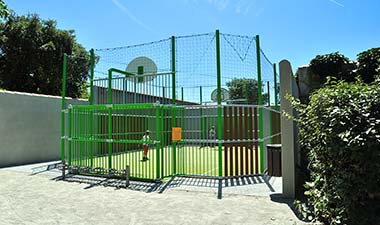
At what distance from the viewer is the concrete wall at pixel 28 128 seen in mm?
10406

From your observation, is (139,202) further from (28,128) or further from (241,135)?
(28,128)

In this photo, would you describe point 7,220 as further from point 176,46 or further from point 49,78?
point 49,78

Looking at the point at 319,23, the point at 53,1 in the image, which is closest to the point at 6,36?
the point at 53,1

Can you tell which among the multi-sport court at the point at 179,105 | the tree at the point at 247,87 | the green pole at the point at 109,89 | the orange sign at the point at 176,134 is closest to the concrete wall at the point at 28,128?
the multi-sport court at the point at 179,105

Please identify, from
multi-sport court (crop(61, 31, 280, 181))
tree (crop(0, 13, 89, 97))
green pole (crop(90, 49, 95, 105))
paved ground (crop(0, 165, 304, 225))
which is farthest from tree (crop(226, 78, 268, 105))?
tree (crop(0, 13, 89, 97))

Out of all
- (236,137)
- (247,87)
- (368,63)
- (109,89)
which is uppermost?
(368,63)

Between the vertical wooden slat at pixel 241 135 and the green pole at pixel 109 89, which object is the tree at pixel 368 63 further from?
the green pole at pixel 109 89

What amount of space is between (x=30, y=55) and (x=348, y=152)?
2296cm

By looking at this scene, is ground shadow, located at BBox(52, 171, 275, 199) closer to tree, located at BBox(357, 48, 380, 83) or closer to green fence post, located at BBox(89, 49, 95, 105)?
green fence post, located at BBox(89, 49, 95, 105)

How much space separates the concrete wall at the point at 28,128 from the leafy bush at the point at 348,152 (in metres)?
10.6

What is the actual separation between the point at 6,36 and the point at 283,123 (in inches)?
892

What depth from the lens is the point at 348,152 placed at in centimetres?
384

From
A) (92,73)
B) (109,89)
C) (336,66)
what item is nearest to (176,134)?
(109,89)

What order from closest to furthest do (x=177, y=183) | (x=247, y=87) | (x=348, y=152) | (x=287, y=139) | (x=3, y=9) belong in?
(x=348, y=152) < (x=3, y=9) < (x=287, y=139) < (x=177, y=183) < (x=247, y=87)
